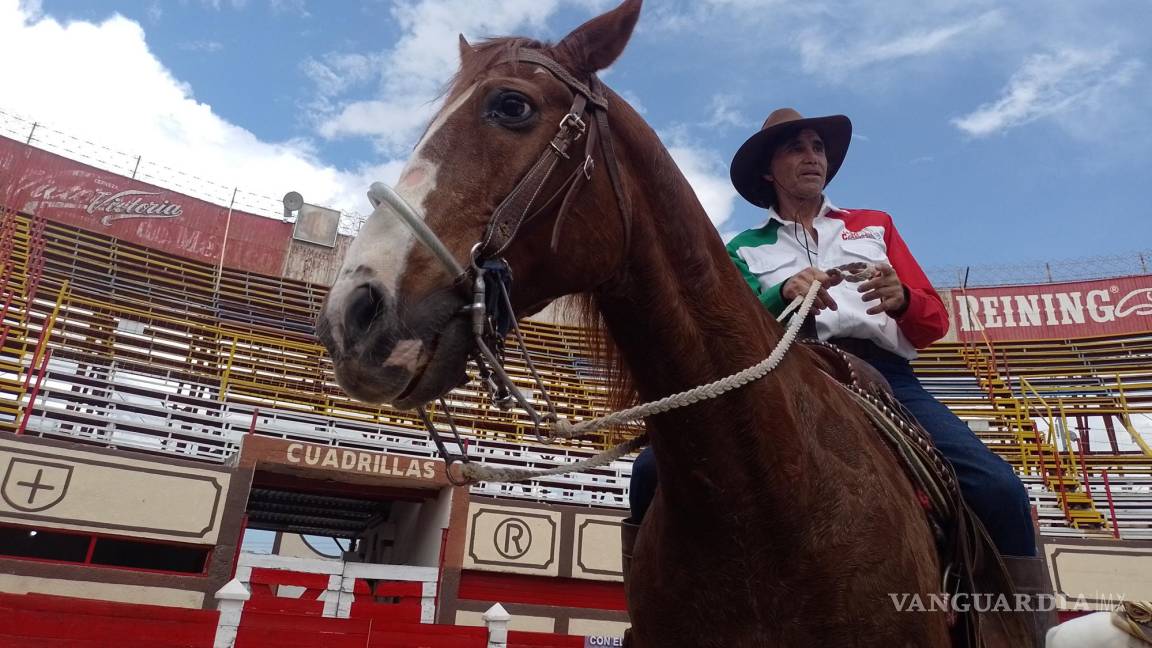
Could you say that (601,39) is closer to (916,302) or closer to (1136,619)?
(916,302)

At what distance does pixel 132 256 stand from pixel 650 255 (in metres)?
18.8

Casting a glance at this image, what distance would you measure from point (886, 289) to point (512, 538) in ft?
27.6

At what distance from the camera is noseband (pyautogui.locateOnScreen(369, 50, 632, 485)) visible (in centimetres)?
121

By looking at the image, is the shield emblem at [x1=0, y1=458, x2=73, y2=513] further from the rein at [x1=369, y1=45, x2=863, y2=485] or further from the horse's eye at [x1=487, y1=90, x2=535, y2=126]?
the horse's eye at [x1=487, y1=90, x2=535, y2=126]

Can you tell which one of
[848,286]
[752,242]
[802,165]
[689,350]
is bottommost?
[689,350]

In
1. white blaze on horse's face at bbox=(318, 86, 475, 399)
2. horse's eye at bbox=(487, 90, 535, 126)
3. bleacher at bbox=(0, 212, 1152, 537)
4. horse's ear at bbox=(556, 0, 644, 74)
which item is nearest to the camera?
white blaze on horse's face at bbox=(318, 86, 475, 399)

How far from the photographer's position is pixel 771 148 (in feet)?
8.63

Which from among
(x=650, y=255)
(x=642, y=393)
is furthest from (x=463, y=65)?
(x=642, y=393)

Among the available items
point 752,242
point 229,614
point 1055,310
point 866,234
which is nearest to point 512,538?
point 229,614

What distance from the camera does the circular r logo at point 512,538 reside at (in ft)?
30.9

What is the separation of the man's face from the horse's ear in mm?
1155

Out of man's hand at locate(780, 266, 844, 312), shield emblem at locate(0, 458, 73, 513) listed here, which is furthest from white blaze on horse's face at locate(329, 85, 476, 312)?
shield emblem at locate(0, 458, 73, 513)

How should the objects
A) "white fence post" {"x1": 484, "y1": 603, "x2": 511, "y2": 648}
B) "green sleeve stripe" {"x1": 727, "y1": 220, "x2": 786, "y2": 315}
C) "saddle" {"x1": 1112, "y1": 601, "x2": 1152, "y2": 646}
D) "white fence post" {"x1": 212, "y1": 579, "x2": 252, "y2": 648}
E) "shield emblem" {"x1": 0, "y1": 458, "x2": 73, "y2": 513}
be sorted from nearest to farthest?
"saddle" {"x1": 1112, "y1": 601, "x2": 1152, "y2": 646}, "green sleeve stripe" {"x1": 727, "y1": 220, "x2": 786, "y2": 315}, "white fence post" {"x1": 212, "y1": 579, "x2": 252, "y2": 648}, "white fence post" {"x1": 484, "y1": 603, "x2": 511, "y2": 648}, "shield emblem" {"x1": 0, "y1": 458, "x2": 73, "y2": 513}

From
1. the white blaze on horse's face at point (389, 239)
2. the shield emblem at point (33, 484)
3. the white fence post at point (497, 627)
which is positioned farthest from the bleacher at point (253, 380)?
the white blaze on horse's face at point (389, 239)
